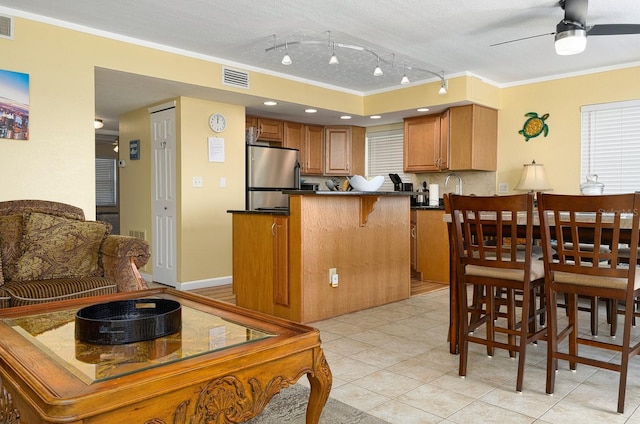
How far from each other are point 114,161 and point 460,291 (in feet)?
27.7

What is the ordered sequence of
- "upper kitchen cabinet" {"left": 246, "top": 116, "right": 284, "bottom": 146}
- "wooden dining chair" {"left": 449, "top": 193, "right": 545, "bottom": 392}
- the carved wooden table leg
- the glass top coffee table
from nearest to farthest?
1. the glass top coffee table
2. the carved wooden table leg
3. "wooden dining chair" {"left": 449, "top": 193, "right": 545, "bottom": 392}
4. "upper kitchen cabinet" {"left": 246, "top": 116, "right": 284, "bottom": 146}

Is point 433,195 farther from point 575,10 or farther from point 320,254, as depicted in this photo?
point 575,10

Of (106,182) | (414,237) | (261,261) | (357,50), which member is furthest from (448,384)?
(106,182)

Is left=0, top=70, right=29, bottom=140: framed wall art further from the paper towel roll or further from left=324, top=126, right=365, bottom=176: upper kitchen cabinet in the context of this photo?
the paper towel roll

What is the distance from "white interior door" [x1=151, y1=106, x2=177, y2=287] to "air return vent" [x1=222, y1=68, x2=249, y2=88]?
82 cm

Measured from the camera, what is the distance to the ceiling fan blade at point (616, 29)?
3.27 metres

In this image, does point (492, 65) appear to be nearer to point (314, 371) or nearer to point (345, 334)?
point (345, 334)

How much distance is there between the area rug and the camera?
2111 mm

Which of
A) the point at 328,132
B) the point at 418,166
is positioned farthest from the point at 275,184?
the point at 418,166

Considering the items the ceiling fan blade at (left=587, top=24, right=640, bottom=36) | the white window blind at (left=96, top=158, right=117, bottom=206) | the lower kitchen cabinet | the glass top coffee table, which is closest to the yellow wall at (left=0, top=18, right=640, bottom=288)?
the lower kitchen cabinet

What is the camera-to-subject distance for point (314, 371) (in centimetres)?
154

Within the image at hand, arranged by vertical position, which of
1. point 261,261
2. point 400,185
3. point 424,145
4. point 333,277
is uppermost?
point 424,145

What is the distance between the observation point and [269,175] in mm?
6070

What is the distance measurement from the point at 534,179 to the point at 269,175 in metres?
3.09
